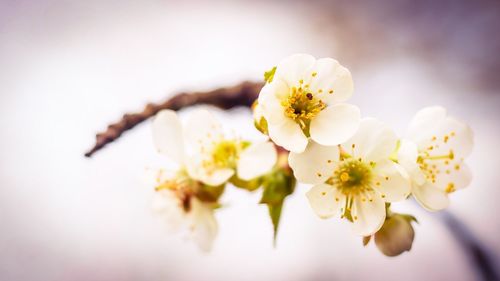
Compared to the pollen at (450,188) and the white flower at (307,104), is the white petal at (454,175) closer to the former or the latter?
the pollen at (450,188)

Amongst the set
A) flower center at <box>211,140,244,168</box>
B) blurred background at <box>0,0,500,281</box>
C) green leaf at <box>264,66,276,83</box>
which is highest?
green leaf at <box>264,66,276,83</box>

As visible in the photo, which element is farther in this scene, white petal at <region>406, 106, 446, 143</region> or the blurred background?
the blurred background

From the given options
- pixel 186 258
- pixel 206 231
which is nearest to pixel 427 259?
pixel 186 258

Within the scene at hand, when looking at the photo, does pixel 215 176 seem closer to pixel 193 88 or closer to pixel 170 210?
pixel 170 210

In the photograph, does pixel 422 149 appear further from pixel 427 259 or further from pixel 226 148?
pixel 427 259

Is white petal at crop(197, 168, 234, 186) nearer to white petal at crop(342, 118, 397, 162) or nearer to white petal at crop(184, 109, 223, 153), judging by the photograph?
white petal at crop(184, 109, 223, 153)

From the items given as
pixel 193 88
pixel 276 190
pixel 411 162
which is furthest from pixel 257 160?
pixel 193 88

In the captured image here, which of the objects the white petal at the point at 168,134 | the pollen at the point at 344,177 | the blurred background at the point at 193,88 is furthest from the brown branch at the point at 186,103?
the pollen at the point at 344,177

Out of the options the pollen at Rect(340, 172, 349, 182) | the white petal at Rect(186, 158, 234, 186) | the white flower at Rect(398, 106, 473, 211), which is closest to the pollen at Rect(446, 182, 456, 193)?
the white flower at Rect(398, 106, 473, 211)
